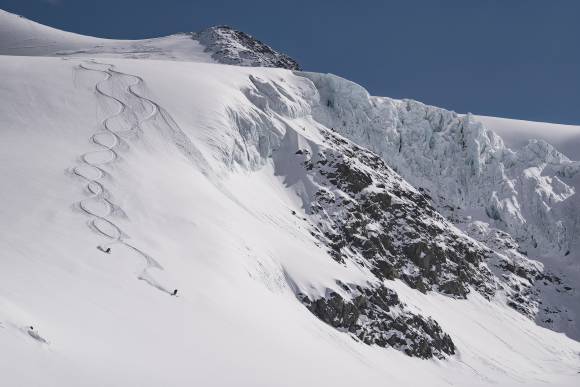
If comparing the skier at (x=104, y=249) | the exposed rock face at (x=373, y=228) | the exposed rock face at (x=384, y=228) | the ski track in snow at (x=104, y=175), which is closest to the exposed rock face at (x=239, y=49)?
the exposed rock face at (x=373, y=228)

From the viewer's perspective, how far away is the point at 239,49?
130 metres

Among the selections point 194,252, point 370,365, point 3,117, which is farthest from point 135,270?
point 3,117

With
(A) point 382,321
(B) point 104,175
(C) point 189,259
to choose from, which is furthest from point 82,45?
(C) point 189,259

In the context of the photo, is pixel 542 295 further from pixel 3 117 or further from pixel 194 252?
pixel 3 117

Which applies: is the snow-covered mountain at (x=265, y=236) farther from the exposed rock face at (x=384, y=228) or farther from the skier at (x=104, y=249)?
the skier at (x=104, y=249)

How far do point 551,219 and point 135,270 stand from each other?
83.1 metres

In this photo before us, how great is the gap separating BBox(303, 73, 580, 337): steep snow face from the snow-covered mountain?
364mm

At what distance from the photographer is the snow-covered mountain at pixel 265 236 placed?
20894 millimetres

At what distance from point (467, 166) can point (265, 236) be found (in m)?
61.6

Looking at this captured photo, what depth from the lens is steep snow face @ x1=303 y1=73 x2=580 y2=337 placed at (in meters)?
92.2

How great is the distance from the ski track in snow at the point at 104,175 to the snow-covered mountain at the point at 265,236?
0.62 ft

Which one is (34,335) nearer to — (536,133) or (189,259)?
(189,259)

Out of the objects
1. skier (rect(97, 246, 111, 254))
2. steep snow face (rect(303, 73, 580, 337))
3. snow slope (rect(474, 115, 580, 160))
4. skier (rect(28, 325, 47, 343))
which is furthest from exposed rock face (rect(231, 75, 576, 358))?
skier (rect(28, 325, 47, 343))

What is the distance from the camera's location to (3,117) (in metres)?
46.2
